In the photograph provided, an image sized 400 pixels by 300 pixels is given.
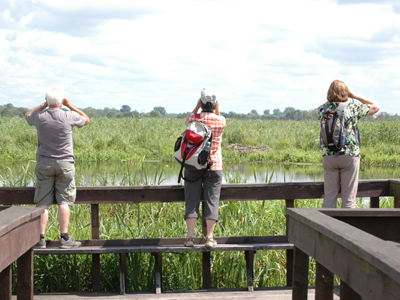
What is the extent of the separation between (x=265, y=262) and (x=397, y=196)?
4.75 ft

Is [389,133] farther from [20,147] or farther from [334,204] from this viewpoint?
[334,204]

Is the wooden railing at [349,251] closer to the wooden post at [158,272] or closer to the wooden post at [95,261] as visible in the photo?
the wooden post at [158,272]

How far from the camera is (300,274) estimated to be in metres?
2.38

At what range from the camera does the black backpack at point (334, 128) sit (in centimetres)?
424

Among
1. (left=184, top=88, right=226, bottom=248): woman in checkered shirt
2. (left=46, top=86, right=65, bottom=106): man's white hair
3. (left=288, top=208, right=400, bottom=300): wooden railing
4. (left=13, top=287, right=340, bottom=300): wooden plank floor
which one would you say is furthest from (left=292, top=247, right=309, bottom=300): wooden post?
(left=46, top=86, right=65, bottom=106): man's white hair

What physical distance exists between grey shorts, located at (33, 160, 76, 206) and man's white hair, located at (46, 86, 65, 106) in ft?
1.71

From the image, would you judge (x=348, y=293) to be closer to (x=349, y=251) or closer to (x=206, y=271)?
(x=349, y=251)

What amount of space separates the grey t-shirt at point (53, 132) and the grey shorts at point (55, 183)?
0.20 ft

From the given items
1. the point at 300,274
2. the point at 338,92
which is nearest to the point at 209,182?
the point at 338,92

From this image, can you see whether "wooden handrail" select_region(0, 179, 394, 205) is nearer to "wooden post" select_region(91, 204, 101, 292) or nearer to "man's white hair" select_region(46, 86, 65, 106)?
"wooden post" select_region(91, 204, 101, 292)

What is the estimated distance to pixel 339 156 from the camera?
4.27 m

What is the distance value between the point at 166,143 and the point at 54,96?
19826 mm

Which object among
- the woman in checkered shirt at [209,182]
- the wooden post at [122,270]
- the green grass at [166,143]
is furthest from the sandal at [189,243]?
the green grass at [166,143]

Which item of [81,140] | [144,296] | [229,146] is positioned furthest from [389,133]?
[144,296]
